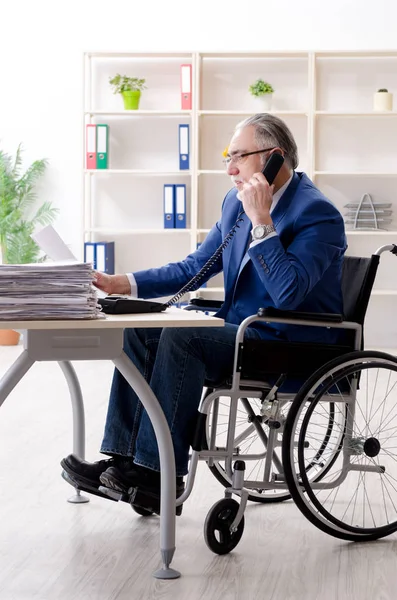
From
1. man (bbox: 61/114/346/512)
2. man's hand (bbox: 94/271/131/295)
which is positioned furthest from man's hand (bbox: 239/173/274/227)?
man's hand (bbox: 94/271/131/295)

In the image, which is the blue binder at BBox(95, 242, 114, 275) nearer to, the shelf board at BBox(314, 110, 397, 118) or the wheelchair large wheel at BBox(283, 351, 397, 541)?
the shelf board at BBox(314, 110, 397, 118)

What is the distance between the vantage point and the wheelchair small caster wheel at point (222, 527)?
2.14 metres

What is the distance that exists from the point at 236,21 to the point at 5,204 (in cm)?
203

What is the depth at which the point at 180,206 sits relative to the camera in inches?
243

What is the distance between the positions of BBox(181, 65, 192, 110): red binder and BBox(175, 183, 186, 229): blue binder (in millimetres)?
536

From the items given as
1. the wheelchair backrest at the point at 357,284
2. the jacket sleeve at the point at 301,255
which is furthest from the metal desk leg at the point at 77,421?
the wheelchair backrest at the point at 357,284

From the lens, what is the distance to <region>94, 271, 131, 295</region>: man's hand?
8.16 ft

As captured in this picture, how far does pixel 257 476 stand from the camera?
9.73 ft

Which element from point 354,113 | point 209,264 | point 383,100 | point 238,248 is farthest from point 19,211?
point 238,248

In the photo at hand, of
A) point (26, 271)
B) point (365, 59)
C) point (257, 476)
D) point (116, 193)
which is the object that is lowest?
point (257, 476)

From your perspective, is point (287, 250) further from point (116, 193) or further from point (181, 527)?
point (116, 193)

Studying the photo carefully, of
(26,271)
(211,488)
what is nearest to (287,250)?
(26,271)

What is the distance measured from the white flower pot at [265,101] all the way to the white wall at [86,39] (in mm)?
377

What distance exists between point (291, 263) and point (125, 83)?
4327mm
